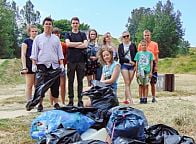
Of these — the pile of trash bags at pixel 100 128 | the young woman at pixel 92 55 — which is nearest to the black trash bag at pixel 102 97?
the pile of trash bags at pixel 100 128

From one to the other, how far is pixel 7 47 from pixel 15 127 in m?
45.3

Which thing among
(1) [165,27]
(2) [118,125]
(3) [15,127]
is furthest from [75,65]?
(1) [165,27]

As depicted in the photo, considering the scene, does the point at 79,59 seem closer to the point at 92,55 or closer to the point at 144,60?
the point at 92,55

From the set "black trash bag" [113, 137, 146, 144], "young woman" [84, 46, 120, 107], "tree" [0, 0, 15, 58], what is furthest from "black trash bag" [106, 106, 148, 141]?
"tree" [0, 0, 15, 58]

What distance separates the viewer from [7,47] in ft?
166

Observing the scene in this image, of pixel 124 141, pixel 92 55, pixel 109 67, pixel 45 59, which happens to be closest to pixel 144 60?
pixel 92 55

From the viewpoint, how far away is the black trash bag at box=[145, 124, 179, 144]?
474 cm

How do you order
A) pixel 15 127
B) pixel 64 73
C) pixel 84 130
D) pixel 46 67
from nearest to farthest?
pixel 84 130 < pixel 15 127 < pixel 46 67 < pixel 64 73

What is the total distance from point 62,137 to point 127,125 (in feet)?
2.38

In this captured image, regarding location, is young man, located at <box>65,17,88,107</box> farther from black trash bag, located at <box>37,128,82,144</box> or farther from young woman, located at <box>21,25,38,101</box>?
black trash bag, located at <box>37,128,82,144</box>

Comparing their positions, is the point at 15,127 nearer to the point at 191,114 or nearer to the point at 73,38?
the point at 73,38

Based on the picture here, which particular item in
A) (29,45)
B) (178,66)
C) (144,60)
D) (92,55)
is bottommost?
(178,66)

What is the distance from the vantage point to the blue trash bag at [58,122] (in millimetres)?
5137

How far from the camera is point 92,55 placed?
8656 millimetres
